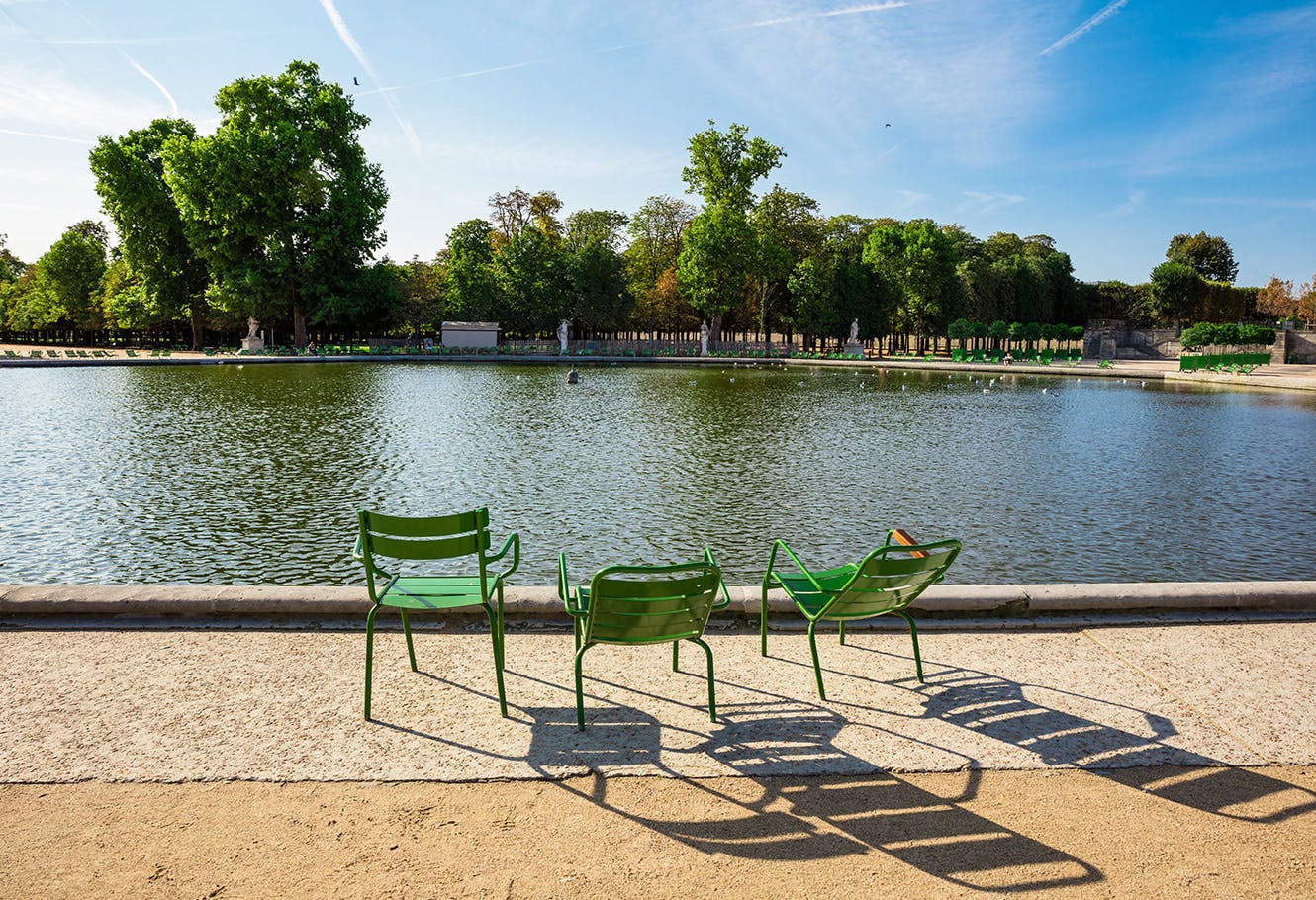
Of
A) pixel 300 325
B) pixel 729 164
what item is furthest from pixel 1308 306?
pixel 300 325

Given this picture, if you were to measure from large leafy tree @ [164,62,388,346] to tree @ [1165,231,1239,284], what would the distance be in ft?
296

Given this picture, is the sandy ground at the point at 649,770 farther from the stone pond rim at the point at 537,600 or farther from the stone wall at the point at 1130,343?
the stone wall at the point at 1130,343

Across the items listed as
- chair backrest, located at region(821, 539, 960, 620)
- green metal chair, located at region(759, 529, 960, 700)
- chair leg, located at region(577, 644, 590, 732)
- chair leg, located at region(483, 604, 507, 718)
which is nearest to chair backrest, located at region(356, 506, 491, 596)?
chair leg, located at region(483, 604, 507, 718)

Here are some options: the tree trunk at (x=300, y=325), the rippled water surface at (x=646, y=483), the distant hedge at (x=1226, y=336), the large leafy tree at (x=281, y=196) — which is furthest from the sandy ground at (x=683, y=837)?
the distant hedge at (x=1226, y=336)

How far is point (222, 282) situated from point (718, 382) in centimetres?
3290

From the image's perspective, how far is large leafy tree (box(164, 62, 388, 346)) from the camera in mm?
47625

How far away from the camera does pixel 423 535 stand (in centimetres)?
467

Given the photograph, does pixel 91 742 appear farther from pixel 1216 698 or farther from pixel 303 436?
pixel 303 436

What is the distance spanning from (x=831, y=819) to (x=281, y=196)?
2140 inches

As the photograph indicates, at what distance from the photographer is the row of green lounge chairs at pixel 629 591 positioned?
14.2 ft

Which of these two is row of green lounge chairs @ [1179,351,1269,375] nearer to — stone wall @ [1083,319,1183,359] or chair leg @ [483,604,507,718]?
stone wall @ [1083,319,1183,359]

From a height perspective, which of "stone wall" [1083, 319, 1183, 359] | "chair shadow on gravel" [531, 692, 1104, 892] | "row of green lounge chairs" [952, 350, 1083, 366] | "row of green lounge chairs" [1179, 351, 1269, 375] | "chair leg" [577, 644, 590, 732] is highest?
"stone wall" [1083, 319, 1183, 359]

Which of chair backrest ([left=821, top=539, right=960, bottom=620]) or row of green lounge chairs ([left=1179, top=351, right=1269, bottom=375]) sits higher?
row of green lounge chairs ([left=1179, top=351, right=1269, bottom=375])

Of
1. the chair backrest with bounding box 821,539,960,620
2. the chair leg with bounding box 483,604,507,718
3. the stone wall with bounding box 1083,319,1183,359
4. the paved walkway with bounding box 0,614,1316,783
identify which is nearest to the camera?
the paved walkway with bounding box 0,614,1316,783
